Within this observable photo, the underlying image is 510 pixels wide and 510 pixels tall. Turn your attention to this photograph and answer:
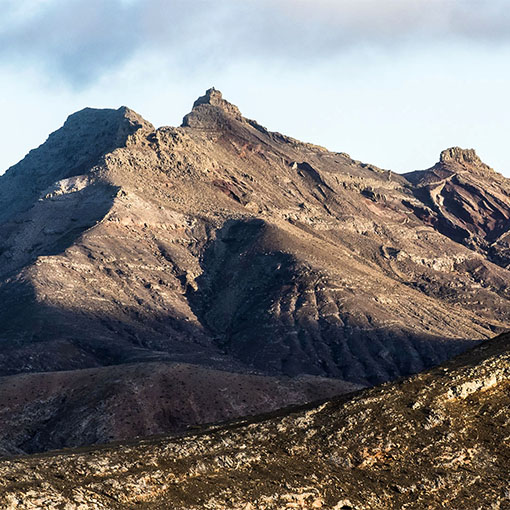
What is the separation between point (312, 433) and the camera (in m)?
50.4

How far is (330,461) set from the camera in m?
47.5

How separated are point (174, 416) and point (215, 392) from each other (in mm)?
7436

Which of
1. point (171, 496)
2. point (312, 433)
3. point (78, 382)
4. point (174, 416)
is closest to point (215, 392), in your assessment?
point (174, 416)

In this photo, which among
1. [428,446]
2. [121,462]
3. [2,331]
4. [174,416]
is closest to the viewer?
[121,462]

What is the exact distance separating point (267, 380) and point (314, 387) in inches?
265

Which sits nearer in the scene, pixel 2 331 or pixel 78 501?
pixel 78 501

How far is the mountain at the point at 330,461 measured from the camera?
41656 millimetres

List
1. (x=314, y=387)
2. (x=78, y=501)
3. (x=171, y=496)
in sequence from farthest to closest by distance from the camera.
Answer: (x=314, y=387), (x=171, y=496), (x=78, y=501)

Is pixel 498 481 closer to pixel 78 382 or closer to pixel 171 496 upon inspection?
pixel 171 496

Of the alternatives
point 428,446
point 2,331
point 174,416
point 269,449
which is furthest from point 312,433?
point 2,331

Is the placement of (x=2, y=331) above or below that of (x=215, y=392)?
above

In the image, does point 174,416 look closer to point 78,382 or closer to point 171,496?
point 78,382

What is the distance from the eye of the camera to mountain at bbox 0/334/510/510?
137 feet

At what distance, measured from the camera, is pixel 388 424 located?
5022 centimetres
